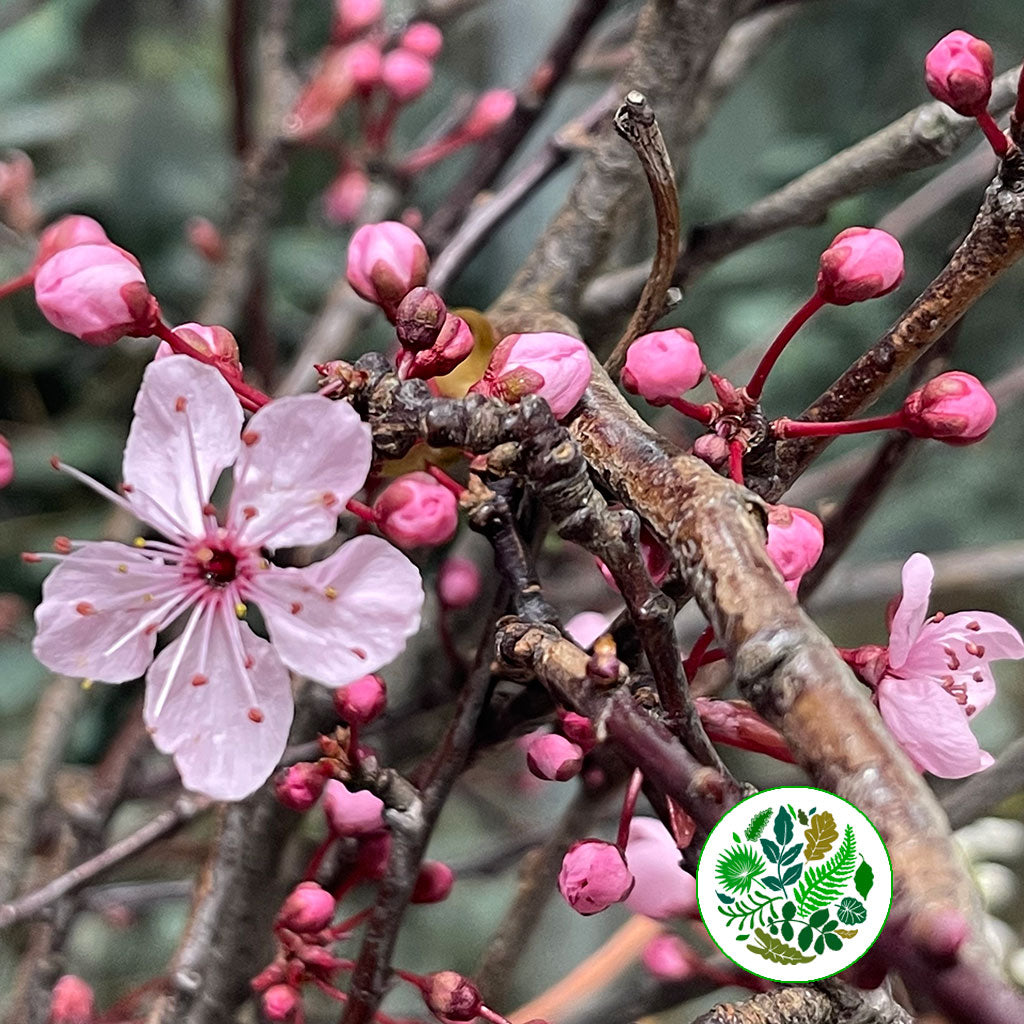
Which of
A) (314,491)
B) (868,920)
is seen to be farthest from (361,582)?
(868,920)

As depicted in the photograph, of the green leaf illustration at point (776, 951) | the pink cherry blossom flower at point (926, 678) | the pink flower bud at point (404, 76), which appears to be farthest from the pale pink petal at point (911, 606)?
the pink flower bud at point (404, 76)

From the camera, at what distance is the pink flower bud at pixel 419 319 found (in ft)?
0.86

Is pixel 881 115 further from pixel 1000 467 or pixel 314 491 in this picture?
pixel 314 491

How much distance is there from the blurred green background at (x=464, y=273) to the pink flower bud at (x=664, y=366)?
413 mm

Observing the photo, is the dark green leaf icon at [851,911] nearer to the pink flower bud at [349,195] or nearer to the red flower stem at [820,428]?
the red flower stem at [820,428]

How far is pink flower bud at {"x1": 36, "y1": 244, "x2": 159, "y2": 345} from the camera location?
0.29m

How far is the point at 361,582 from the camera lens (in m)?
0.26

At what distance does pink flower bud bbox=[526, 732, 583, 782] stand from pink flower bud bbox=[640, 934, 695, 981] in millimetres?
239

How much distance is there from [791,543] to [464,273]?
0.67 metres

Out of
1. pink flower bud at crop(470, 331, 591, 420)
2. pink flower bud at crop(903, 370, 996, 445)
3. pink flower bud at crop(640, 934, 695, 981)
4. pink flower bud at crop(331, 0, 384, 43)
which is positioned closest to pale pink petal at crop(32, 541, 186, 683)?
pink flower bud at crop(470, 331, 591, 420)

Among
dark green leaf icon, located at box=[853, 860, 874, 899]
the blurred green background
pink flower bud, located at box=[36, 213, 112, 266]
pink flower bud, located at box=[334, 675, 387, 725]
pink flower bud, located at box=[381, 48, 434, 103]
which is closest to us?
dark green leaf icon, located at box=[853, 860, 874, 899]

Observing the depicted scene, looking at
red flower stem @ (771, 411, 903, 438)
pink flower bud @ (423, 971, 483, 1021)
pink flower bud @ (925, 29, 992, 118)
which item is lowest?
pink flower bud @ (423, 971, 483, 1021)

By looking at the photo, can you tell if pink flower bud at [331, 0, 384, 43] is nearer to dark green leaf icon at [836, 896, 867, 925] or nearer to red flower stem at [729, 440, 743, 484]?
red flower stem at [729, 440, 743, 484]

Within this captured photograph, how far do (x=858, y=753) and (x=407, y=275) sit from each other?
0.18 m
